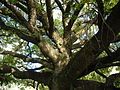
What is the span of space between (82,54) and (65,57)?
1.52 m

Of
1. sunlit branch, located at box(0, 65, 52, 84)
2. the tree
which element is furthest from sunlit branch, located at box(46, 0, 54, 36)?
sunlit branch, located at box(0, 65, 52, 84)

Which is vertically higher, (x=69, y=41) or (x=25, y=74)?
(x=69, y=41)

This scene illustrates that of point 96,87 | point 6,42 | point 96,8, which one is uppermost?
point 6,42

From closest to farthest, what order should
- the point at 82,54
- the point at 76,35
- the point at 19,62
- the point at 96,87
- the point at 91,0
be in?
the point at 91,0 → the point at 82,54 → the point at 96,87 → the point at 76,35 → the point at 19,62

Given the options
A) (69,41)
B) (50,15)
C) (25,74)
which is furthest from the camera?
(69,41)

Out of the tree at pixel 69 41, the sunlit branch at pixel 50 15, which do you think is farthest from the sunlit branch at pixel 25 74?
the sunlit branch at pixel 50 15

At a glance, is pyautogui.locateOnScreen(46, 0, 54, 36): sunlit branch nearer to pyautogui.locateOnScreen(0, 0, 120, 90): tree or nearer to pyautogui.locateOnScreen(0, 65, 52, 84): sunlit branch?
pyautogui.locateOnScreen(0, 0, 120, 90): tree

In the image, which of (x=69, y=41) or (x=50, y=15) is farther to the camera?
(x=69, y=41)

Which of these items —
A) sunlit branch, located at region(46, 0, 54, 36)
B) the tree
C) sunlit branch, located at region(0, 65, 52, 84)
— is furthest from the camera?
sunlit branch, located at region(0, 65, 52, 84)

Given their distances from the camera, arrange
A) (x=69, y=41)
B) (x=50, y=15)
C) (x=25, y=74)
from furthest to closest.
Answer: (x=69, y=41) → (x=25, y=74) → (x=50, y=15)

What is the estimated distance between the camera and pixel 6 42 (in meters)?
10.8

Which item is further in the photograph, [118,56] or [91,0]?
[118,56]

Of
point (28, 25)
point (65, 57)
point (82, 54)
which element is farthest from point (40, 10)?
point (82, 54)

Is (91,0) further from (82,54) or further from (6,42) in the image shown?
(6,42)
